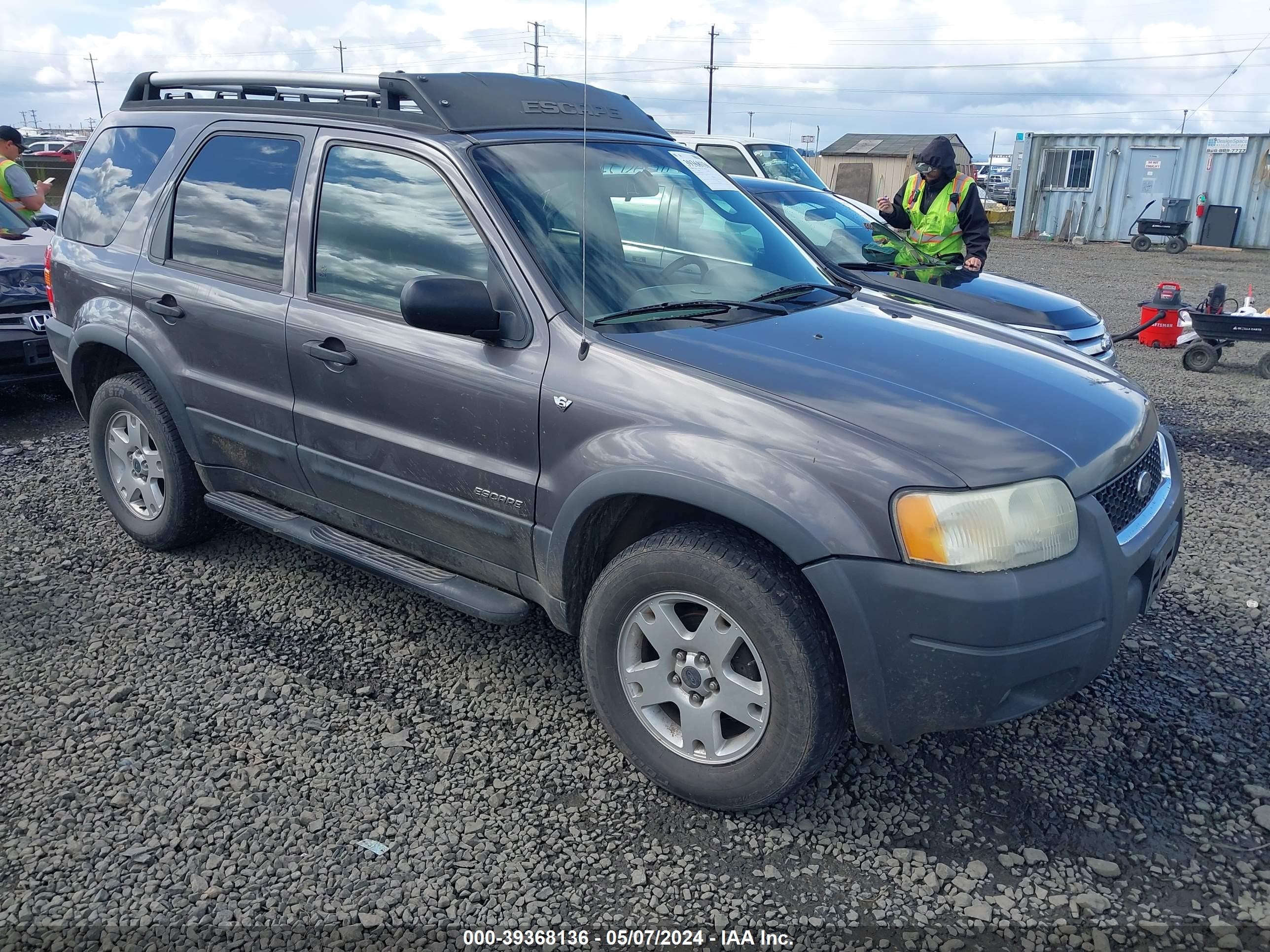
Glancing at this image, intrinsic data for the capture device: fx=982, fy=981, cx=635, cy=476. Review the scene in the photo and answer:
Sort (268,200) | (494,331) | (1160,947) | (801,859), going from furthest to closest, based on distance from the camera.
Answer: (268,200), (494,331), (801,859), (1160,947)

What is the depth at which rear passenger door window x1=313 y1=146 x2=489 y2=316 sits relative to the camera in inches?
129

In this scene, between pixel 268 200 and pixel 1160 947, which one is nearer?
pixel 1160 947

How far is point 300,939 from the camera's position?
2.45 m

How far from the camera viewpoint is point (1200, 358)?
898 cm

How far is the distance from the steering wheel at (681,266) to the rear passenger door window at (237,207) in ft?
4.85

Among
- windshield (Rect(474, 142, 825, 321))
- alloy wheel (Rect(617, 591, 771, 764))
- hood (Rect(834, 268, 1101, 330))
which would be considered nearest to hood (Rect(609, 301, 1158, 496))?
windshield (Rect(474, 142, 825, 321))

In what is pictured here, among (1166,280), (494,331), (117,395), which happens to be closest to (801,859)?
(494,331)

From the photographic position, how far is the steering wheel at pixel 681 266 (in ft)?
11.2

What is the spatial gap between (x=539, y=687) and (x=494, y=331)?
4.38ft

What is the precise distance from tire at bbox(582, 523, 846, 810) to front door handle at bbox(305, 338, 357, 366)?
1223 millimetres

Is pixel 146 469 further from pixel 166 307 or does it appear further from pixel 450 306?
pixel 450 306

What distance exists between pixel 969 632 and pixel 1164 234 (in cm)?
2378

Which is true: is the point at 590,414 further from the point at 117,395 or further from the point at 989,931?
the point at 117,395

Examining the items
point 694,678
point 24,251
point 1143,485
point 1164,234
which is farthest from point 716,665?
point 1164,234
